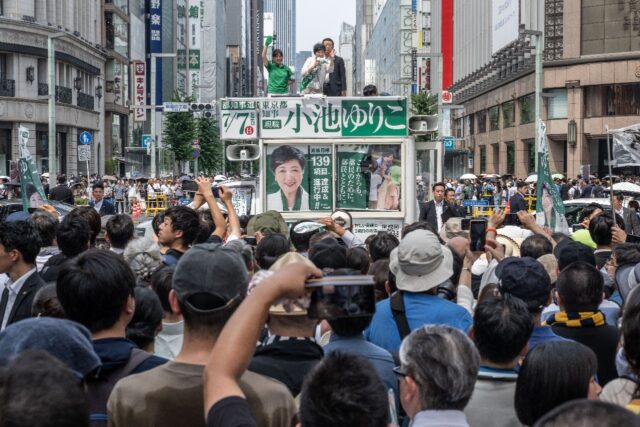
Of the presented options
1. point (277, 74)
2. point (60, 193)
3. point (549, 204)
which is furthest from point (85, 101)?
point (549, 204)

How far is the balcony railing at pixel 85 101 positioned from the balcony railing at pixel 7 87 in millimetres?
9227

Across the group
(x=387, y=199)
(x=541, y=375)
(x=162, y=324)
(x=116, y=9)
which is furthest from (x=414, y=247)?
(x=116, y=9)

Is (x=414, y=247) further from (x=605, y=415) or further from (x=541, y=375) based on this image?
(x=605, y=415)

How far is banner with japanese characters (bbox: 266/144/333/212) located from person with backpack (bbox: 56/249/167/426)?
9.37 m

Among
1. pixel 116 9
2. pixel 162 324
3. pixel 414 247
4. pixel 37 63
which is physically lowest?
pixel 162 324

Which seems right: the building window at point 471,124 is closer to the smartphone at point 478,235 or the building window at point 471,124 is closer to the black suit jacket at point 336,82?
the black suit jacket at point 336,82

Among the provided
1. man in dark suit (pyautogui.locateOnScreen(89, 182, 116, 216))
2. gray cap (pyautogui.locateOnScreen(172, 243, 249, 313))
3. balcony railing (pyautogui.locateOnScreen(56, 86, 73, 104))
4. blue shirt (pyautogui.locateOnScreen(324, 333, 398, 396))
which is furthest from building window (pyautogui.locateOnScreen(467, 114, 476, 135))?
gray cap (pyautogui.locateOnScreen(172, 243, 249, 313))

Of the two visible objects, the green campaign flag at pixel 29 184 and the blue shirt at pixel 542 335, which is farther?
the green campaign flag at pixel 29 184

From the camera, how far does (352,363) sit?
120 inches

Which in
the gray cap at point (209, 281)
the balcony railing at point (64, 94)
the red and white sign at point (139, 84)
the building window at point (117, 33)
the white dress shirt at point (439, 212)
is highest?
the building window at point (117, 33)

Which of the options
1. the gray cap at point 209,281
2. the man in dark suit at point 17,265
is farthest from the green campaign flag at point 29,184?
the gray cap at point 209,281

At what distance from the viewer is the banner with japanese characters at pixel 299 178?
540 inches

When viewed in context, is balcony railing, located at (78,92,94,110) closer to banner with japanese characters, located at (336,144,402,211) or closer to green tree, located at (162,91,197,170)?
green tree, located at (162,91,197,170)

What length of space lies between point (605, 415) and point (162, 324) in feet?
10.6
